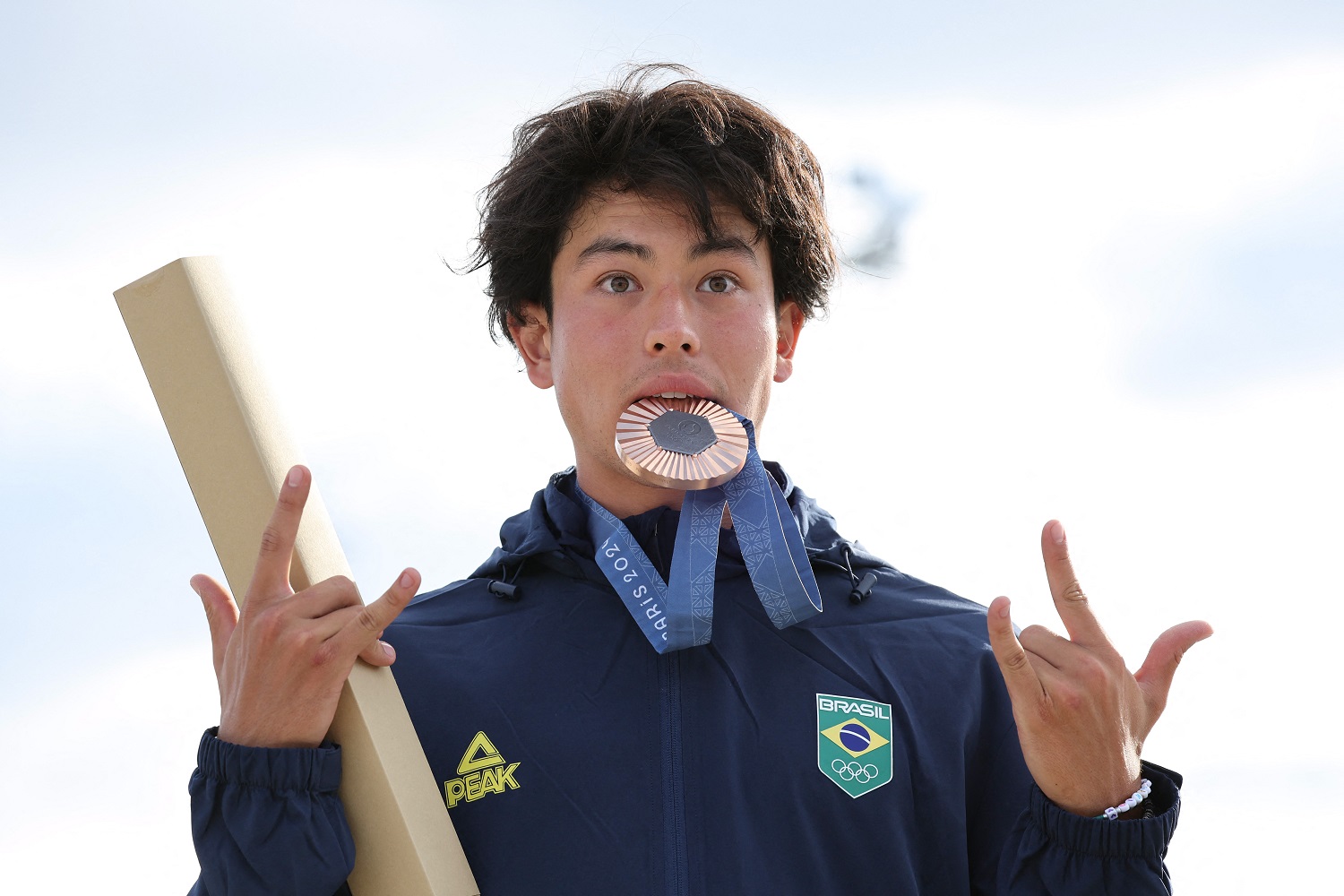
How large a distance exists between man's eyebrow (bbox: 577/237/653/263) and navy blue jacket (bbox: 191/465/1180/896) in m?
0.82

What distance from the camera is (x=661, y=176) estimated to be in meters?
4.37

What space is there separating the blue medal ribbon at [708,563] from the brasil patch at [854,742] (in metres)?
0.30

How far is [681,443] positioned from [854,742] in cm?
103

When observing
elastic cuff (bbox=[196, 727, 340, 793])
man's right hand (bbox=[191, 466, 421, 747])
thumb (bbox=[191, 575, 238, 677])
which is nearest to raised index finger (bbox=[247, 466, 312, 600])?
man's right hand (bbox=[191, 466, 421, 747])

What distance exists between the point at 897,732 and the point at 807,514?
81 centimetres

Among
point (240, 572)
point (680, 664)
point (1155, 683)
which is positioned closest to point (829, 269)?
point (680, 664)

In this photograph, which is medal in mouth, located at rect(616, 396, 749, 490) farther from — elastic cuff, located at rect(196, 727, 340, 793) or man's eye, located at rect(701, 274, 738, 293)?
elastic cuff, located at rect(196, 727, 340, 793)

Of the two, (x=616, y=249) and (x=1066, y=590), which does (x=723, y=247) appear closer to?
(x=616, y=249)

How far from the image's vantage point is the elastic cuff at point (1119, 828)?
10.6 feet

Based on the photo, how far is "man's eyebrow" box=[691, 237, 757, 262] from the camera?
422 cm

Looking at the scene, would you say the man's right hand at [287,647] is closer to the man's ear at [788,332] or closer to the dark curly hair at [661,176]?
the dark curly hair at [661,176]

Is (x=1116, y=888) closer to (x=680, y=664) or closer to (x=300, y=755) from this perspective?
(x=680, y=664)

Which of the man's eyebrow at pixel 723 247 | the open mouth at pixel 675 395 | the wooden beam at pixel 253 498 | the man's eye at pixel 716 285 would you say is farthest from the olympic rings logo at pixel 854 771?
the man's eyebrow at pixel 723 247

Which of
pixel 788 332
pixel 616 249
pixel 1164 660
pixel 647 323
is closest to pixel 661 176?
pixel 616 249
